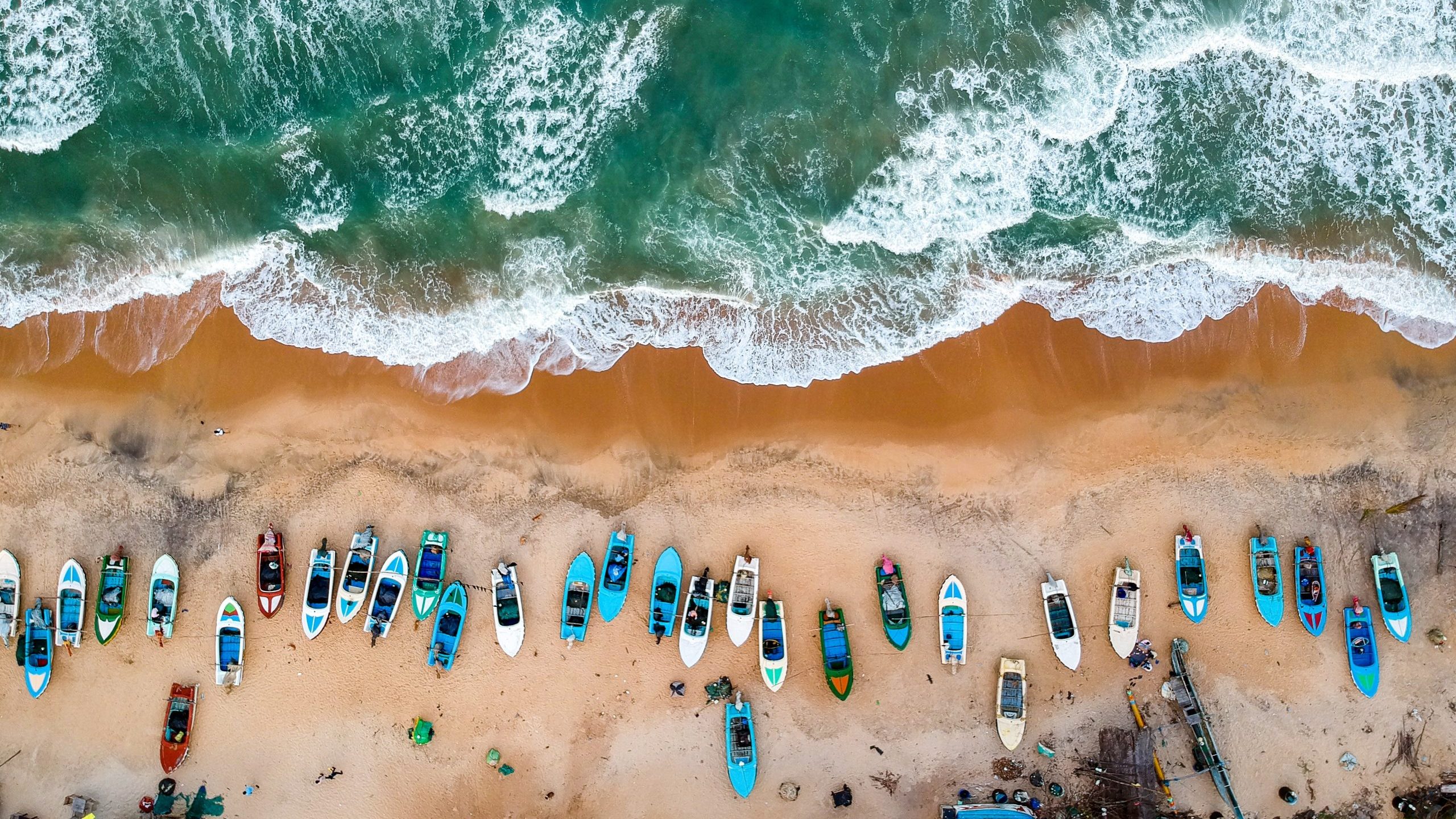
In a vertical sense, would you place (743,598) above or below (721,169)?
below

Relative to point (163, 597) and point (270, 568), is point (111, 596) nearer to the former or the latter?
point (163, 597)

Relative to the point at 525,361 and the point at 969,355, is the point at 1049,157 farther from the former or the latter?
the point at 525,361

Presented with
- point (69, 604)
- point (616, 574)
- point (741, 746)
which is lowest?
point (741, 746)

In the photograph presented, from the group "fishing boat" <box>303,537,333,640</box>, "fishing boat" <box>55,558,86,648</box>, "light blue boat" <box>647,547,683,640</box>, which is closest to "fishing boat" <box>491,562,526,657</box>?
"light blue boat" <box>647,547,683,640</box>

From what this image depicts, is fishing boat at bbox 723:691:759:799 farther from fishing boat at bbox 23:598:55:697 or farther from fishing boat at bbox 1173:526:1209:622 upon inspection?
fishing boat at bbox 23:598:55:697

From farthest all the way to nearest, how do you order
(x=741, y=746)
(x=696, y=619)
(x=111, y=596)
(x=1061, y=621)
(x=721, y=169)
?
(x=741, y=746)
(x=696, y=619)
(x=1061, y=621)
(x=111, y=596)
(x=721, y=169)

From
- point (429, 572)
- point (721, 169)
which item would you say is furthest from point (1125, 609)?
point (429, 572)

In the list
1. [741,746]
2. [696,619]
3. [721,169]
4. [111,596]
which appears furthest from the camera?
[741,746]
